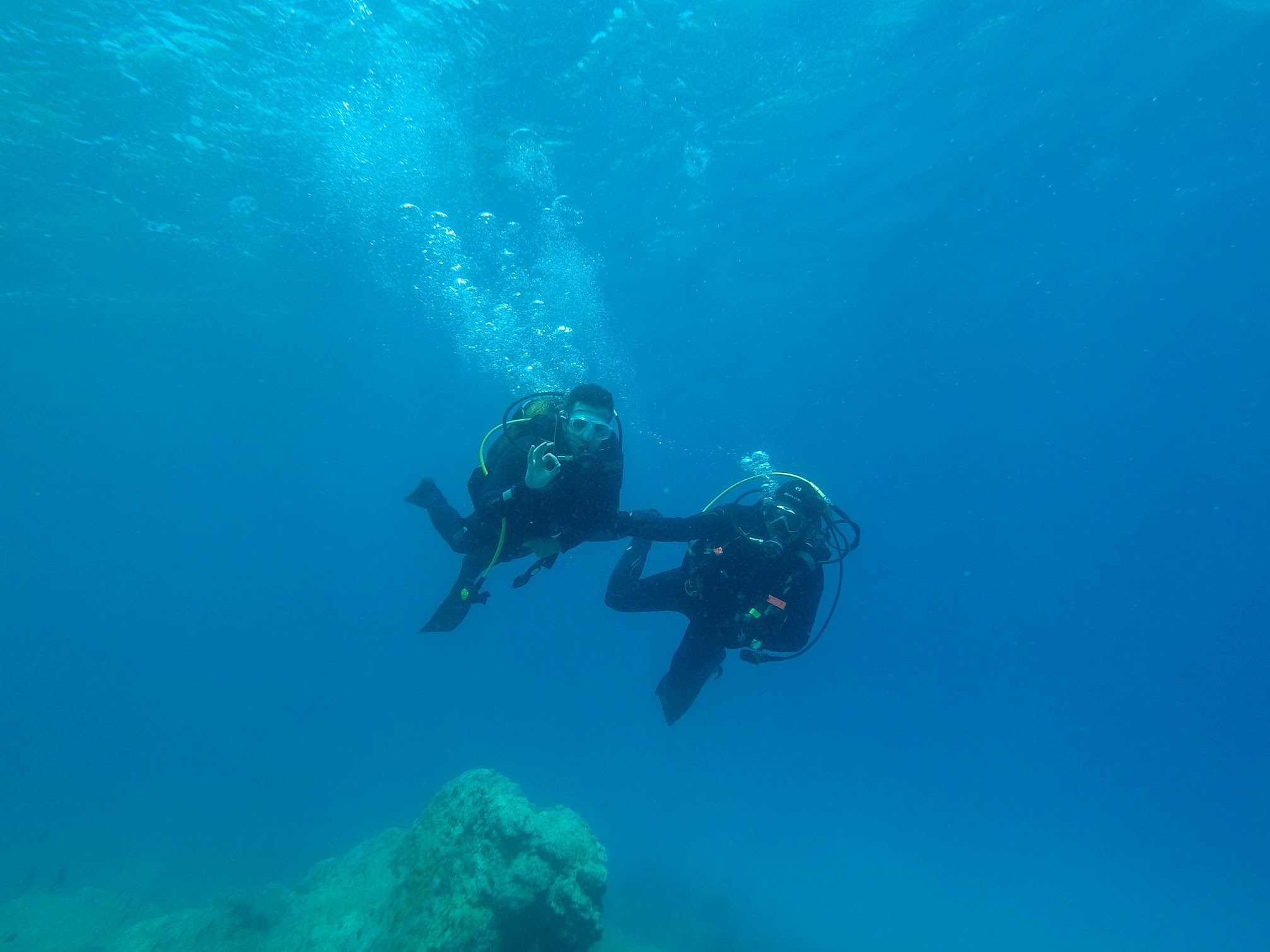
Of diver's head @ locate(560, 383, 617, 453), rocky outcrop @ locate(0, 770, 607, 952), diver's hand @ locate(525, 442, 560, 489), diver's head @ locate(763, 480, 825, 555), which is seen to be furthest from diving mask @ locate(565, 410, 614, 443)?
rocky outcrop @ locate(0, 770, 607, 952)

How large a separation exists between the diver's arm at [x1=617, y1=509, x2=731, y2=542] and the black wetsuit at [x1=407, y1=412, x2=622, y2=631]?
0.95 ft

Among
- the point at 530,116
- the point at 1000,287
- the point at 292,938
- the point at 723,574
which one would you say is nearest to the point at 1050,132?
the point at 1000,287

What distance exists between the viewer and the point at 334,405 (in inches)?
1954

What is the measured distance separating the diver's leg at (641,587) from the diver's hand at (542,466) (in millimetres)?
2727

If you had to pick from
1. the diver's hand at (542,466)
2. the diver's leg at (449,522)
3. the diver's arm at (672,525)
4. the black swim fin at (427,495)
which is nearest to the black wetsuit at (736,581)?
the diver's arm at (672,525)

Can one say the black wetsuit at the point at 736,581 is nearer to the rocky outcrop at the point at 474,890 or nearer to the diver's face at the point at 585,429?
the diver's face at the point at 585,429

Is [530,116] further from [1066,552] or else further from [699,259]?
[1066,552]

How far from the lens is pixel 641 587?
7.94 metres

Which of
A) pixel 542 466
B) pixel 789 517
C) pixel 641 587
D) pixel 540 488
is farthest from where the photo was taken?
pixel 641 587

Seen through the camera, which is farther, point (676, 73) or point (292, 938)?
point (676, 73)

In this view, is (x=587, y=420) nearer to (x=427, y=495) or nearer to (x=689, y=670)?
(x=427, y=495)

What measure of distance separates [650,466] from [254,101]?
145ft

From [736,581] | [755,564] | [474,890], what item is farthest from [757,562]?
[474,890]

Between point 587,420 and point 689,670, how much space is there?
3662mm
